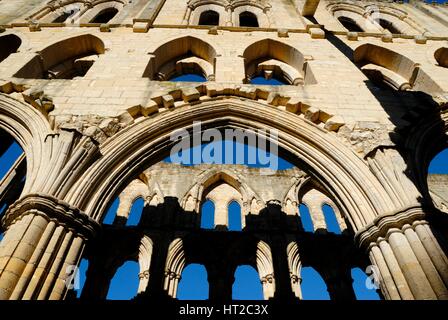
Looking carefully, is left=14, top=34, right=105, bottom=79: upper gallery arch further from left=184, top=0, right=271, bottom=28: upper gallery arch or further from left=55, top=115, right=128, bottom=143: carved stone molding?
left=184, top=0, right=271, bottom=28: upper gallery arch

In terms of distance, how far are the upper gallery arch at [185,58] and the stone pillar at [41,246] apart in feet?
16.9

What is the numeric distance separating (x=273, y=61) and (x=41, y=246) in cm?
770

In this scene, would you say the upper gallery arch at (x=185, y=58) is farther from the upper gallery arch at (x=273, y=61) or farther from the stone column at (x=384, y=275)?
the stone column at (x=384, y=275)

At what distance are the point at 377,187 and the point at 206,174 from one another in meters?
8.22

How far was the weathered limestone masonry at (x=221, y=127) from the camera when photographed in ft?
13.0

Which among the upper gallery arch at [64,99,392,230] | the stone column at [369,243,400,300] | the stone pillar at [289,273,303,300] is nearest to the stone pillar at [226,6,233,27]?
the upper gallery arch at [64,99,392,230]

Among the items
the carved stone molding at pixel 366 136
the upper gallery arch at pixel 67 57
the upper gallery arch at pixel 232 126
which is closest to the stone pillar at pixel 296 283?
the upper gallery arch at pixel 232 126

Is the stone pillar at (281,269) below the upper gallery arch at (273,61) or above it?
below

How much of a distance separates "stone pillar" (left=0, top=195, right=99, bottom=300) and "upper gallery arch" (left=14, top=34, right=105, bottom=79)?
542 centimetres

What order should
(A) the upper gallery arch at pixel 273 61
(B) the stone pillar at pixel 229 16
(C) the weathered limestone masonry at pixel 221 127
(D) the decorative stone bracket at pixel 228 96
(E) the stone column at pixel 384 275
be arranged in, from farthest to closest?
(B) the stone pillar at pixel 229 16 < (A) the upper gallery arch at pixel 273 61 < (D) the decorative stone bracket at pixel 228 96 < (C) the weathered limestone masonry at pixel 221 127 < (E) the stone column at pixel 384 275

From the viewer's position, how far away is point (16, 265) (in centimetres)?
339

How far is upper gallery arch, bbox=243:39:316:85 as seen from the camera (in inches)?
340
